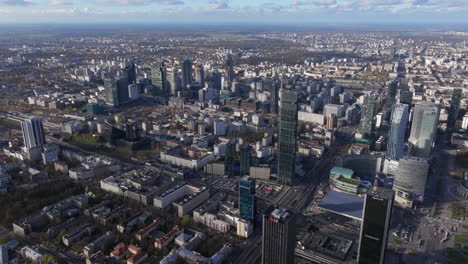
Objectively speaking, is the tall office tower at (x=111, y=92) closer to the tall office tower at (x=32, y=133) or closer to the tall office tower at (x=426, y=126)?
the tall office tower at (x=32, y=133)

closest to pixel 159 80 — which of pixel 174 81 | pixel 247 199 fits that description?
pixel 174 81

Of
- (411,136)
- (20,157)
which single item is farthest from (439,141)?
(20,157)

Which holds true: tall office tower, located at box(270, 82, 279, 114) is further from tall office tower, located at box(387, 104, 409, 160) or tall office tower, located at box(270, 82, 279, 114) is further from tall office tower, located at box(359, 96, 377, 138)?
tall office tower, located at box(387, 104, 409, 160)

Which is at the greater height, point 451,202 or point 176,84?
point 176,84

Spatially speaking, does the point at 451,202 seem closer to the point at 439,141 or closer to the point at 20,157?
the point at 439,141

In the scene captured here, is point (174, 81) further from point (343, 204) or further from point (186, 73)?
point (343, 204)

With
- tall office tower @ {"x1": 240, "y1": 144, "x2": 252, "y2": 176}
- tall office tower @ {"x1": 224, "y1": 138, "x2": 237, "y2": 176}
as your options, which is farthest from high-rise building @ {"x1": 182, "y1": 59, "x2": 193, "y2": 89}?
tall office tower @ {"x1": 240, "y1": 144, "x2": 252, "y2": 176}
